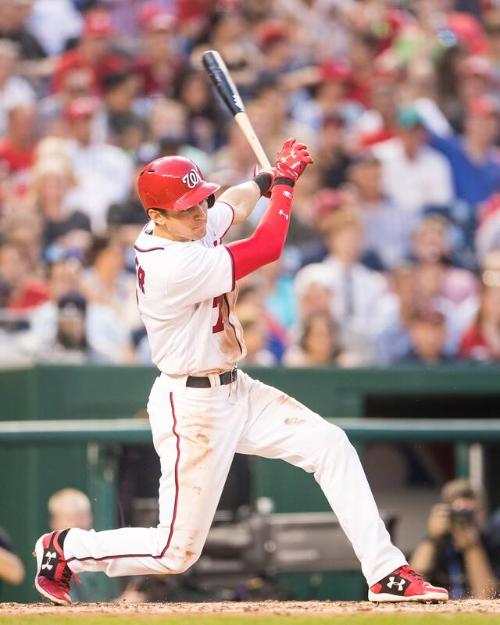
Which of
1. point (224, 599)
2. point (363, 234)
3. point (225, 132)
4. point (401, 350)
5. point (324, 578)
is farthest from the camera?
point (225, 132)

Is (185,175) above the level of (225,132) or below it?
below

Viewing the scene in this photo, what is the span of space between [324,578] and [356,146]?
155 inches

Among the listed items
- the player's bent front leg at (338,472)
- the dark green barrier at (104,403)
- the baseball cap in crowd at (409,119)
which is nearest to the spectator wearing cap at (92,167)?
the dark green barrier at (104,403)

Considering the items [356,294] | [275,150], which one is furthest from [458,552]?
[275,150]

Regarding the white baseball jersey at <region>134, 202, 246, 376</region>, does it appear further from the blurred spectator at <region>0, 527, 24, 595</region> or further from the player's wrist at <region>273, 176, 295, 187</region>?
the blurred spectator at <region>0, 527, 24, 595</region>

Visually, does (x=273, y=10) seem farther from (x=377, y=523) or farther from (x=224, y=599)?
(x=377, y=523)

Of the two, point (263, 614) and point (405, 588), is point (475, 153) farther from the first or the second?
point (263, 614)

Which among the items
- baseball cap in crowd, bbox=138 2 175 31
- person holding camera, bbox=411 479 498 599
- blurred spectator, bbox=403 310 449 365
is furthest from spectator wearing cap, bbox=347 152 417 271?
person holding camera, bbox=411 479 498 599

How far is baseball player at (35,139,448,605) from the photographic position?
16.4ft

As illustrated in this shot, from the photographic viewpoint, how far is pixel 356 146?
10.3 metres

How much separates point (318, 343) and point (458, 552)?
1538mm

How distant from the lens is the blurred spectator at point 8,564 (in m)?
6.56

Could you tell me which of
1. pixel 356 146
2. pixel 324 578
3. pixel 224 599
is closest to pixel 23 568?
pixel 224 599

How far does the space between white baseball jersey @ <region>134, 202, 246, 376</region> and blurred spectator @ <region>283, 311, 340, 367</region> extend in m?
2.84
